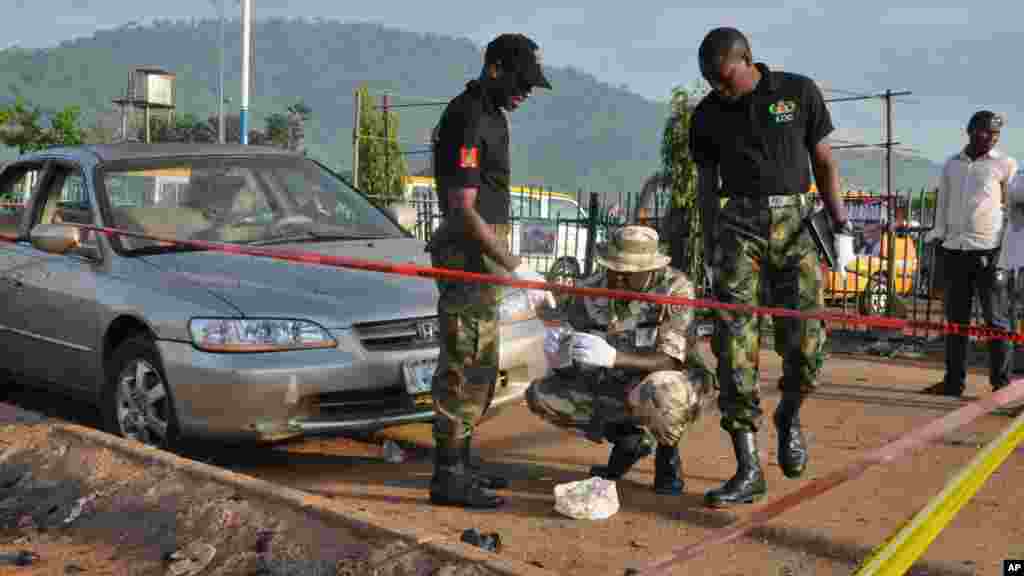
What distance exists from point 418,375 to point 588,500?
117 cm

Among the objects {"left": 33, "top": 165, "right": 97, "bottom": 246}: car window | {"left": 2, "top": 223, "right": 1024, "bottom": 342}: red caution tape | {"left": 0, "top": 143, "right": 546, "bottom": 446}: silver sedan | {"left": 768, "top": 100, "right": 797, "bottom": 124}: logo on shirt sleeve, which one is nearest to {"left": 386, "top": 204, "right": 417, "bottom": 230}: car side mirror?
{"left": 0, "top": 143, "right": 546, "bottom": 446}: silver sedan

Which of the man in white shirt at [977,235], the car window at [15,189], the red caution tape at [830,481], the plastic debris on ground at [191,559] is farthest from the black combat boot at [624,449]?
the car window at [15,189]

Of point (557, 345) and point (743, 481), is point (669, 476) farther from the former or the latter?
point (557, 345)

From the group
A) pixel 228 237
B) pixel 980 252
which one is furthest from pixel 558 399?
pixel 980 252

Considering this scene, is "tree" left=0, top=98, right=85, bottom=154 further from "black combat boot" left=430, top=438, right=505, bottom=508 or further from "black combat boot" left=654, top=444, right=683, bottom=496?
"black combat boot" left=654, top=444, right=683, bottom=496

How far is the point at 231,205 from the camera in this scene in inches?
248

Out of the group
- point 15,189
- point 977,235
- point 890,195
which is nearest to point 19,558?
point 15,189

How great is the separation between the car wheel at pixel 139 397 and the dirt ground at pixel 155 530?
0.29 m

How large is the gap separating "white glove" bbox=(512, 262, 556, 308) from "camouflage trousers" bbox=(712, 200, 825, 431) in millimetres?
775

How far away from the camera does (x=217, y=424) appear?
5121 mm

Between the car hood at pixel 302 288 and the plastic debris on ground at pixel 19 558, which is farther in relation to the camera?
the car hood at pixel 302 288

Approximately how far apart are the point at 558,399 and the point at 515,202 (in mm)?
12592

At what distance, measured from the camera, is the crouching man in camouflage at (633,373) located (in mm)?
4629

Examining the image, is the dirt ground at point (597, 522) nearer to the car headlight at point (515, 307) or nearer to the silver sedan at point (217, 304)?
the silver sedan at point (217, 304)
